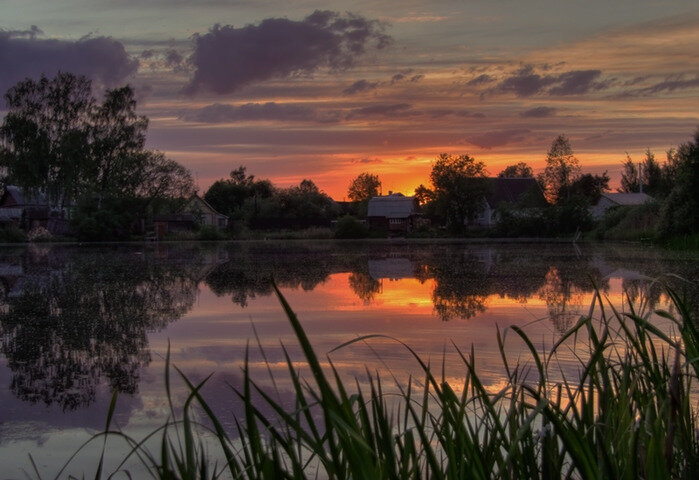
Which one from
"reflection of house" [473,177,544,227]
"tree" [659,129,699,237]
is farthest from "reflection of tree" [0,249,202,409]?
"reflection of house" [473,177,544,227]

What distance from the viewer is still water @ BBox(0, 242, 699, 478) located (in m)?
4.59

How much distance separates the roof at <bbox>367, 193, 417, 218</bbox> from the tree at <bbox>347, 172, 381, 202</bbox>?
31.7 meters

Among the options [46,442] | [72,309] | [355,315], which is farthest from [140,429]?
[72,309]

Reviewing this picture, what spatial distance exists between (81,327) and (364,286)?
599cm

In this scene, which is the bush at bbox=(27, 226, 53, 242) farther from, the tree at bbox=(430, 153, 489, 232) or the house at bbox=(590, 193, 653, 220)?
the house at bbox=(590, 193, 653, 220)

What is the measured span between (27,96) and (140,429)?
46.9m

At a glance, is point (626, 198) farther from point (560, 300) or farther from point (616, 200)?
point (560, 300)

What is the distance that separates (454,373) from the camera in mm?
5500

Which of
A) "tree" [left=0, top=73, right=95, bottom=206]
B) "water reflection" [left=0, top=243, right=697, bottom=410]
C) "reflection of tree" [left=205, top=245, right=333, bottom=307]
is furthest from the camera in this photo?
"tree" [left=0, top=73, right=95, bottom=206]

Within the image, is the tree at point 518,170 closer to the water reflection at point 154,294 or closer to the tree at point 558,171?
the tree at point 558,171

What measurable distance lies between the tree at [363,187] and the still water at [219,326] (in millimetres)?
83602

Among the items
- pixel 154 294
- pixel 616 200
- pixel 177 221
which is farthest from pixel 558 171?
pixel 154 294

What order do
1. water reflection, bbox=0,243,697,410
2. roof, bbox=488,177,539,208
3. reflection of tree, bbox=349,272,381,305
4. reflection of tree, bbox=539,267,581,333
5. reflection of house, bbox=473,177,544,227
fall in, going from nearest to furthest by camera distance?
water reflection, bbox=0,243,697,410 < reflection of tree, bbox=539,267,581,333 < reflection of tree, bbox=349,272,381,305 < reflection of house, bbox=473,177,544,227 < roof, bbox=488,177,539,208

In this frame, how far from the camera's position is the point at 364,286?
13570 mm
